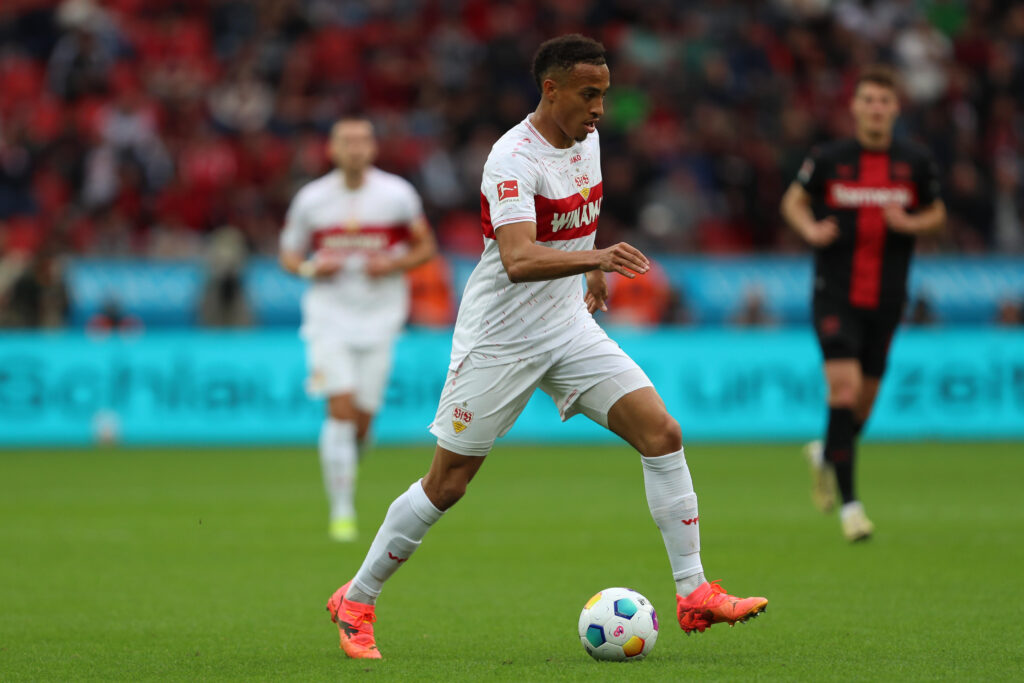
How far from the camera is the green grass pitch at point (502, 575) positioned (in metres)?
5.68

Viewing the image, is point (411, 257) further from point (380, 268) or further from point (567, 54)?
point (567, 54)

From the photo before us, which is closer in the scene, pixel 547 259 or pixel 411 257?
pixel 547 259

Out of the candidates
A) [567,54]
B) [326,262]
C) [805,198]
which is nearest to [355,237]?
[326,262]

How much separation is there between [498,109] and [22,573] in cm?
1555

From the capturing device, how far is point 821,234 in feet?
30.4

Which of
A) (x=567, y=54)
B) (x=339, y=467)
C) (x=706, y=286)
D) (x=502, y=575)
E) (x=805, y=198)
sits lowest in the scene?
(x=706, y=286)

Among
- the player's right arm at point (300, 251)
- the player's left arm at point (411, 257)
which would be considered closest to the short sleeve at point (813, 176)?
the player's left arm at point (411, 257)

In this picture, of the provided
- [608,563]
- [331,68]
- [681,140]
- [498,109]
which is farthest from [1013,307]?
[608,563]

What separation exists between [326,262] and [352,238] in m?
0.28

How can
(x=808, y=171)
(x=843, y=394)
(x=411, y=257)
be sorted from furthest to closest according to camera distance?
(x=411, y=257) < (x=808, y=171) < (x=843, y=394)

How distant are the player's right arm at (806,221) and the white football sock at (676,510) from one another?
353 centimetres

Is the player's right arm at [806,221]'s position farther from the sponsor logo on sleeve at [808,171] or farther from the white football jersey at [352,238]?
the white football jersey at [352,238]

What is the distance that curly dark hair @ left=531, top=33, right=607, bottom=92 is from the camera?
18.9ft

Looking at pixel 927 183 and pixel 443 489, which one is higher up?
pixel 927 183
